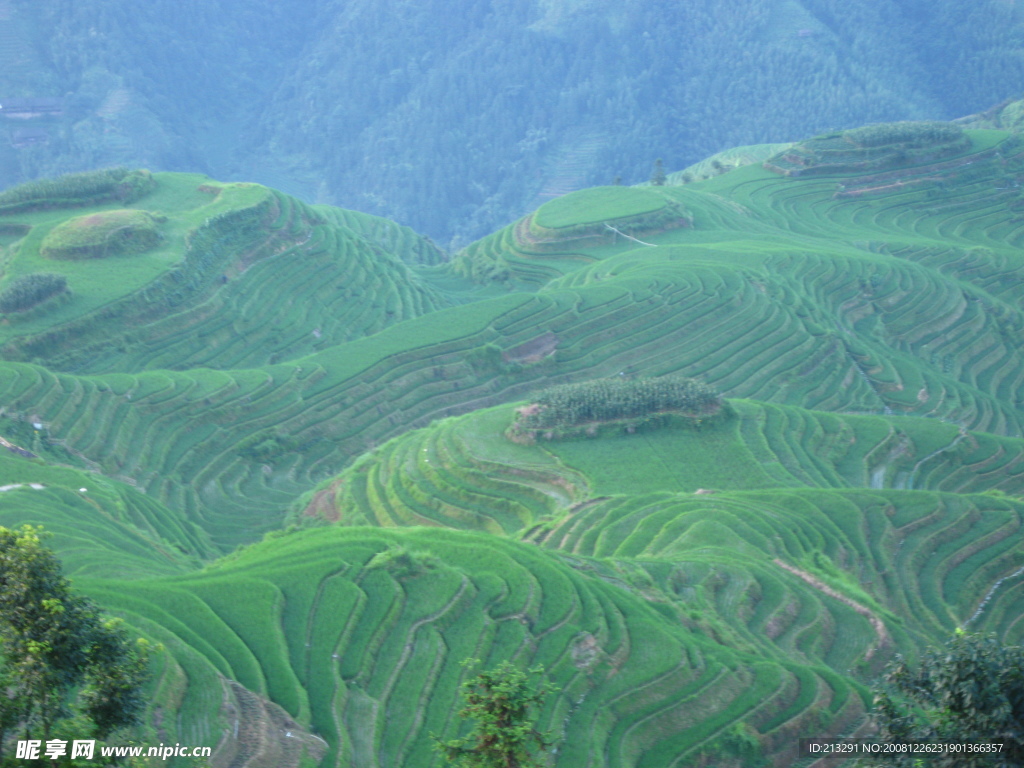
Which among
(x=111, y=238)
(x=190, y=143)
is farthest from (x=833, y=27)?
(x=111, y=238)

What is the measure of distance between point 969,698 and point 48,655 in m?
8.23

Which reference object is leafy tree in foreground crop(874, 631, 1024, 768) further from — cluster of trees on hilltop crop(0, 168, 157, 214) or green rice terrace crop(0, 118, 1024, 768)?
cluster of trees on hilltop crop(0, 168, 157, 214)

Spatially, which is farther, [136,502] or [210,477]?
[210,477]

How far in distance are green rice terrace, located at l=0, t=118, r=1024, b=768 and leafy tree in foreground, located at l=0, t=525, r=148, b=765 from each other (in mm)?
4626

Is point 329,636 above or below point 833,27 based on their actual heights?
below

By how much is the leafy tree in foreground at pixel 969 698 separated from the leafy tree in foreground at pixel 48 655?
23.8 ft

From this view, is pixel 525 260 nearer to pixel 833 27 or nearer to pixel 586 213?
pixel 586 213

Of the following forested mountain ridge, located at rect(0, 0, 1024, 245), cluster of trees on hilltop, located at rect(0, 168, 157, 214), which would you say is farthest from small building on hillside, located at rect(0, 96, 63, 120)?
cluster of trees on hilltop, located at rect(0, 168, 157, 214)

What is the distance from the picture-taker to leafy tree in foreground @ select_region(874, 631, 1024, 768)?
882 centimetres

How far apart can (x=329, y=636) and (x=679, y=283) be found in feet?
93.9

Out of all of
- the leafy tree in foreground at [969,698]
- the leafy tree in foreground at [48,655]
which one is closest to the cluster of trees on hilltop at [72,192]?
the leafy tree in foreground at [48,655]

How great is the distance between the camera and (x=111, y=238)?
3919 centimetres

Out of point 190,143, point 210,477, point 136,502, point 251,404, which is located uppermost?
point 190,143

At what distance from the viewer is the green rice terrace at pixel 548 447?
15875 millimetres
